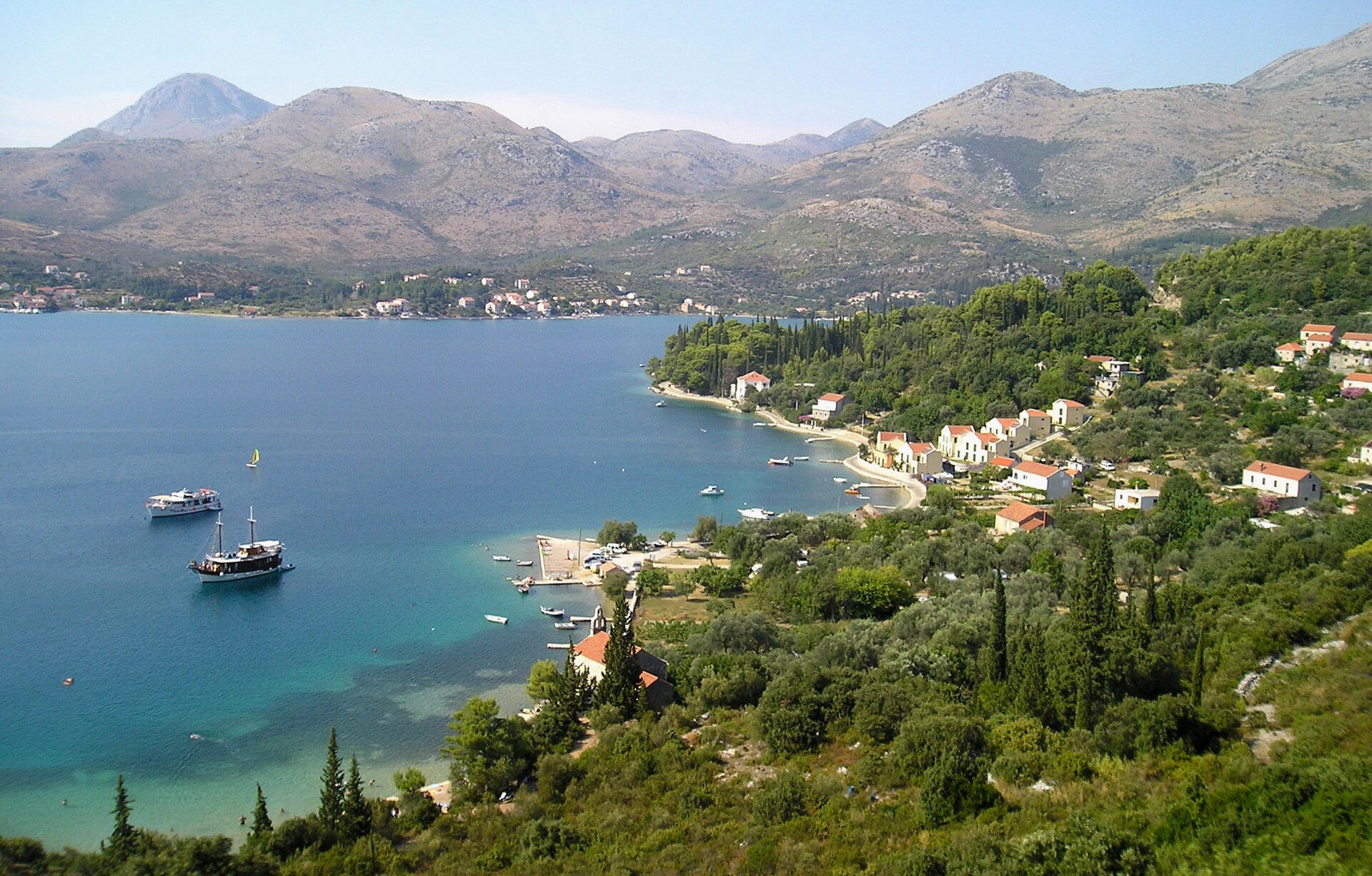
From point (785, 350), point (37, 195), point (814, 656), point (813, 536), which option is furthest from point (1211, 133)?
point (37, 195)

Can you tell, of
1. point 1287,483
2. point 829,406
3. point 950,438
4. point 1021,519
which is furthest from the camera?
point 829,406

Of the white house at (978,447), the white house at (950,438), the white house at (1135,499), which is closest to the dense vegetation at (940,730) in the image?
the white house at (1135,499)

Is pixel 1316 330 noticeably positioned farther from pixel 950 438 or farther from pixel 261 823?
pixel 261 823

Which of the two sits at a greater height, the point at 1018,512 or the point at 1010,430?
the point at 1010,430

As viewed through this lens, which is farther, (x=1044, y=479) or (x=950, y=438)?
(x=950, y=438)

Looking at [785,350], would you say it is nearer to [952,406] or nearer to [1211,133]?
[952,406]

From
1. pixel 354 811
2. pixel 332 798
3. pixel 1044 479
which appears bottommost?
pixel 354 811

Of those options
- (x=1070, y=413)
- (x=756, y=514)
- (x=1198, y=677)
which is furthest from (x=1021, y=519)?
(x=1198, y=677)

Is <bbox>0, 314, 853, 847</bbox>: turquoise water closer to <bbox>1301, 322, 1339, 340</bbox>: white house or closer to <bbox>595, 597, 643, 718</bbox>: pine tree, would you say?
<bbox>595, 597, 643, 718</bbox>: pine tree
